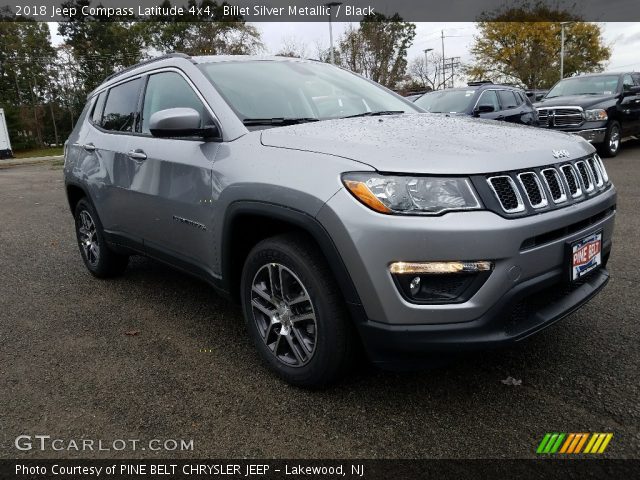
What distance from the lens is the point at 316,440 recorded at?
7.57 feet

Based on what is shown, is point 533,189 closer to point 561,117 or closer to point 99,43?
point 561,117

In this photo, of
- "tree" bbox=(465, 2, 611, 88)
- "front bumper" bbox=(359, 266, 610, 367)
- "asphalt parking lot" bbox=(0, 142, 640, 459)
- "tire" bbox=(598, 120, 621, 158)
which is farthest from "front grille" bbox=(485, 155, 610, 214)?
"tree" bbox=(465, 2, 611, 88)

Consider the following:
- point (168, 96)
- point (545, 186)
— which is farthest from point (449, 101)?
point (545, 186)

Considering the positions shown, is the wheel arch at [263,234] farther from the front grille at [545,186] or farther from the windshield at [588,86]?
the windshield at [588,86]

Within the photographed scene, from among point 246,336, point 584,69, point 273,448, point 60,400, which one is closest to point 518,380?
point 273,448

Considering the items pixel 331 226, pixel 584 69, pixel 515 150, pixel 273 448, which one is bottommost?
pixel 273 448

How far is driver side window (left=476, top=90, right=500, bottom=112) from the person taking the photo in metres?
10.2

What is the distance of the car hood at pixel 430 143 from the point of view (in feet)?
7.17

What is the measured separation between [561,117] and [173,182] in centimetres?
1016

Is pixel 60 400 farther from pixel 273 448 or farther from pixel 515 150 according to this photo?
pixel 515 150

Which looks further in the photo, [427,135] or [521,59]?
[521,59]

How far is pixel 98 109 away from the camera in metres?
4.51

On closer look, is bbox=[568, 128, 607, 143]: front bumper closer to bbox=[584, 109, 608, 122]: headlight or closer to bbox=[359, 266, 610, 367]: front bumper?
bbox=[584, 109, 608, 122]: headlight

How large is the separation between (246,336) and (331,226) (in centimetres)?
144
